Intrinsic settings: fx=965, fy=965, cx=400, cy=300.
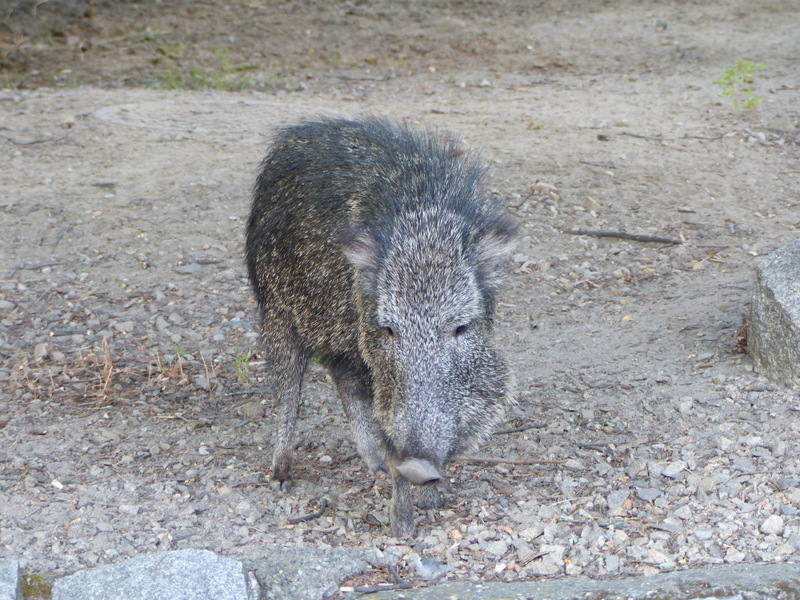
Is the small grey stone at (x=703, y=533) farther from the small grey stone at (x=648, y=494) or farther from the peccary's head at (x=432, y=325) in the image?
the peccary's head at (x=432, y=325)

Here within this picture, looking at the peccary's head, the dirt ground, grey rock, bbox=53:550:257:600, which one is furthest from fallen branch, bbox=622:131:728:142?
grey rock, bbox=53:550:257:600

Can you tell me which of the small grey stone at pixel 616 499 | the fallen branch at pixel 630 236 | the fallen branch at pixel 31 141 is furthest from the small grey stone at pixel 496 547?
the fallen branch at pixel 31 141

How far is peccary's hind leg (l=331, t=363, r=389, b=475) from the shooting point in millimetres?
3621

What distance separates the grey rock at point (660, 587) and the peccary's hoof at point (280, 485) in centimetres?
84

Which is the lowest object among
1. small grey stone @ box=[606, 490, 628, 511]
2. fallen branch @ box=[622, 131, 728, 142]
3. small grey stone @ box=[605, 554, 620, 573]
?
small grey stone @ box=[606, 490, 628, 511]

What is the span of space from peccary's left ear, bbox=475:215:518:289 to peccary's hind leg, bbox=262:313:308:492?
836 mm

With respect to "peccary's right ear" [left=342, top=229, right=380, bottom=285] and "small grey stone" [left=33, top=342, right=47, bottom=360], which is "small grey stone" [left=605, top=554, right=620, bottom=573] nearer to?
"peccary's right ear" [left=342, top=229, right=380, bottom=285]

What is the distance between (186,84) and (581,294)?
4914 mm

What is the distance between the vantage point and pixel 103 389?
409cm

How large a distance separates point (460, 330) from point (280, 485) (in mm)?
1014

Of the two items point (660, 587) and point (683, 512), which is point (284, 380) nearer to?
point (683, 512)

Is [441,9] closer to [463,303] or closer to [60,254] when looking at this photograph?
[60,254]

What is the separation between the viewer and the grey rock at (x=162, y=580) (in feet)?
8.82

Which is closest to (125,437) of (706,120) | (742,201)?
(742,201)
